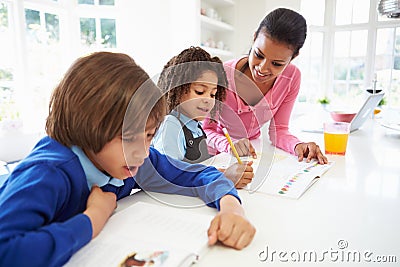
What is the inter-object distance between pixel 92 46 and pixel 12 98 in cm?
87

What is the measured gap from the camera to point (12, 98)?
257cm

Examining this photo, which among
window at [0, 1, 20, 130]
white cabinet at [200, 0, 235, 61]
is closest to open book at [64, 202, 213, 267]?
window at [0, 1, 20, 130]

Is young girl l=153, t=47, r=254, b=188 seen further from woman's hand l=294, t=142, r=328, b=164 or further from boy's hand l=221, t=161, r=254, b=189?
woman's hand l=294, t=142, r=328, b=164

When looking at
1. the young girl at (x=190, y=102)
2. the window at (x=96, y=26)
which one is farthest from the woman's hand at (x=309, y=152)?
the window at (x=96, y=26)

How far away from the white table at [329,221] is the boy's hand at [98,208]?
0.09 m

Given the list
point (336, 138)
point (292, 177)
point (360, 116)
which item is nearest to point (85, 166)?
point (292, 177)

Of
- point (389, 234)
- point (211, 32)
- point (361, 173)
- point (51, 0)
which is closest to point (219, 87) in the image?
point (361, 173)

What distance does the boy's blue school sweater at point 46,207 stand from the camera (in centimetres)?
42

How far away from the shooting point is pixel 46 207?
467mm

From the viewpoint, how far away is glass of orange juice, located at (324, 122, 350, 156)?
1150mm

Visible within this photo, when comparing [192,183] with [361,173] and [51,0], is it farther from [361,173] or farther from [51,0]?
[51,0]

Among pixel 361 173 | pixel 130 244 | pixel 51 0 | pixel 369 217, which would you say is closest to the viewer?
pixel 130 244

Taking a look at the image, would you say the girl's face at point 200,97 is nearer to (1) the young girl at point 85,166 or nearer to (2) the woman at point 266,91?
(2) the woman at point 266,91

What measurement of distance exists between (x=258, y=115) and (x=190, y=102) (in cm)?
41
